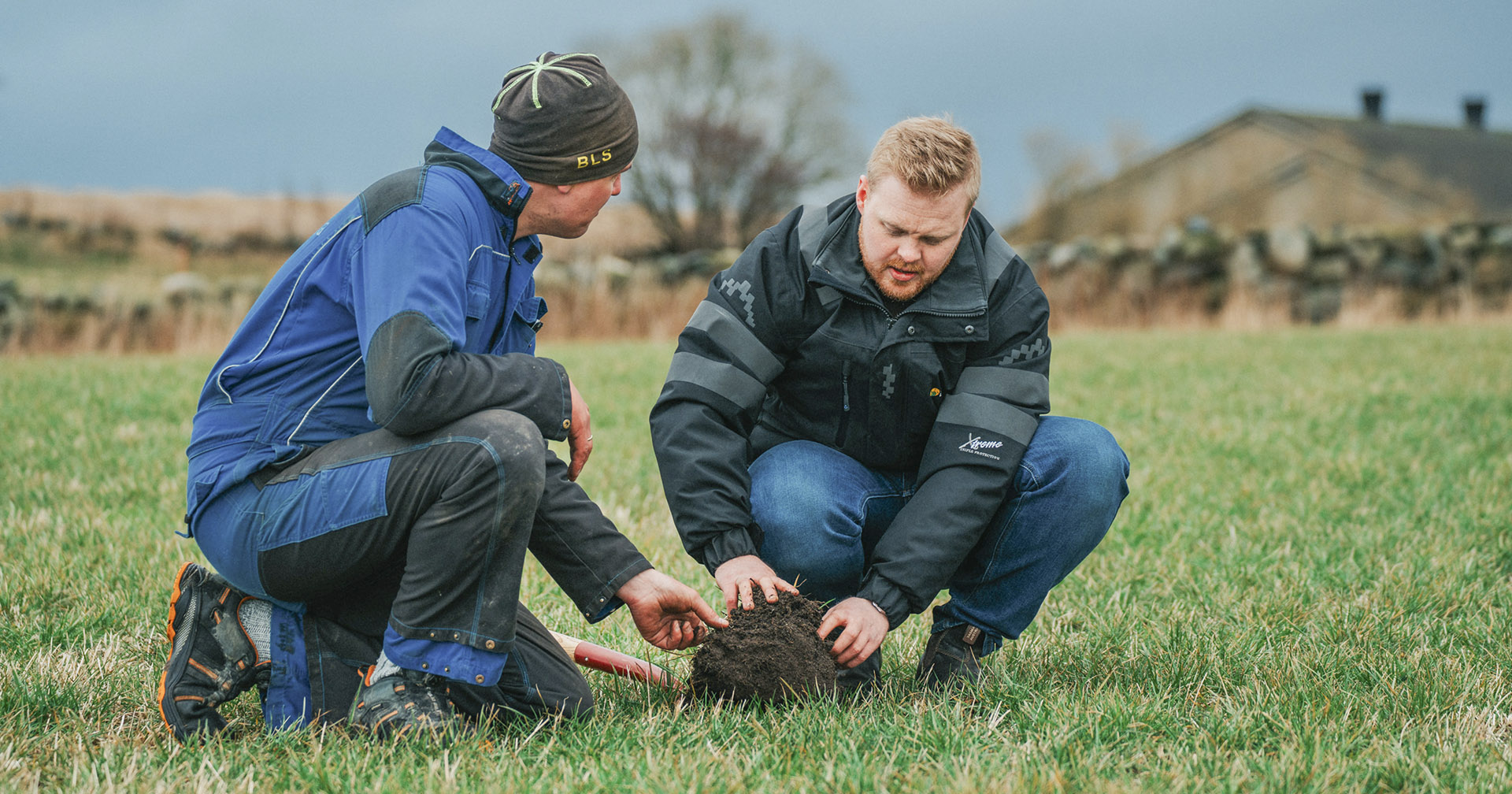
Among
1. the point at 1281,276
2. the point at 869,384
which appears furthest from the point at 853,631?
the point at 1281,276

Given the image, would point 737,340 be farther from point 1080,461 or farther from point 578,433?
point 1080,461

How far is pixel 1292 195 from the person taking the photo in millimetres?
32094

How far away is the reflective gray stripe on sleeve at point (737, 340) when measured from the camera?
3.06 meters

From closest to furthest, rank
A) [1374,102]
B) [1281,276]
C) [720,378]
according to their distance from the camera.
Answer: [720,378]
[1281,276]
[1374,102]

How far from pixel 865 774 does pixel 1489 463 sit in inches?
205

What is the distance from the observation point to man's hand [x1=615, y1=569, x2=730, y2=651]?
9.11 ft

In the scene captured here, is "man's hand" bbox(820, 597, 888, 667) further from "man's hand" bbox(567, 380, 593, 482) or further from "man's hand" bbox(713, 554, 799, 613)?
"man's hand" bbox(567, 380, 593, 482)

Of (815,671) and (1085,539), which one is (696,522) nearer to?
(815,671)

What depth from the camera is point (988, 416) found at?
3041mm

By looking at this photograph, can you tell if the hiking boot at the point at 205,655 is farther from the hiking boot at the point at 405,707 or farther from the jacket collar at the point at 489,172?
the jacket collar at the point at 489,172

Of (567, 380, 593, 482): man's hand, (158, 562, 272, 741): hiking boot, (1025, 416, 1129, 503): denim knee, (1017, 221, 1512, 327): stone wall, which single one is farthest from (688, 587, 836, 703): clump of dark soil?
(1017, 221, 1512, 327): stone wall

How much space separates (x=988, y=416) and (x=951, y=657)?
647 millimetres

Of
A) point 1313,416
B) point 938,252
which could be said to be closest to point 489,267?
point 938,252

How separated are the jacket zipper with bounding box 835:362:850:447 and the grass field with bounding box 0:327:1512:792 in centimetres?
67
